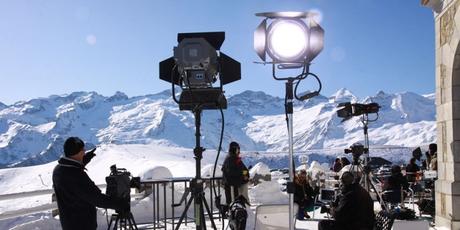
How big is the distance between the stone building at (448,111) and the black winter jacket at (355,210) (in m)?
2.56

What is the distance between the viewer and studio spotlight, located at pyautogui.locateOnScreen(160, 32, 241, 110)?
14.6ft

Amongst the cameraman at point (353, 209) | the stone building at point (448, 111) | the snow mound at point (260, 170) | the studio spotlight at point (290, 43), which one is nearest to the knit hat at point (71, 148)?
the studio spotlight at point (290, 43)

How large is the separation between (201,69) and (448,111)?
4.60 meters

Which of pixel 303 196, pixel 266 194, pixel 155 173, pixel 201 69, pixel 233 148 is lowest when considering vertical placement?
pixel 266 194

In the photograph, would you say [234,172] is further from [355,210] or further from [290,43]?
[290,43]

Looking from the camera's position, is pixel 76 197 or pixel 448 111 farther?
pixel 448 111

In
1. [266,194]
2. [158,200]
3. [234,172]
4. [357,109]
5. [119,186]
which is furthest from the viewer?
[266,194]

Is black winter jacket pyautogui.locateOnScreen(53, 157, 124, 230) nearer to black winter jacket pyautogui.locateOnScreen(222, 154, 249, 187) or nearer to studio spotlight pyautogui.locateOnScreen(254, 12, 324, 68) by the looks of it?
studio spotlight pyautogui.locateOnScreen(254, 12, 324, 68)

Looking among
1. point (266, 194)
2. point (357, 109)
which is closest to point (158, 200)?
point (357, 109)

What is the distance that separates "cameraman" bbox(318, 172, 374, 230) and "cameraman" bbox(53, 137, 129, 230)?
246 cm

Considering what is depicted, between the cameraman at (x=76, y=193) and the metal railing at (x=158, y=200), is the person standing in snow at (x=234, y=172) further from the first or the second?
the cameraman at (x=76, y=193)

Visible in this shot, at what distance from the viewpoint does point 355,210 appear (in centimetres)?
522

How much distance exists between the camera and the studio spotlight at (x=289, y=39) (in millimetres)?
3793

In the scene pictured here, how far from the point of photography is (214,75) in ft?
15.7
